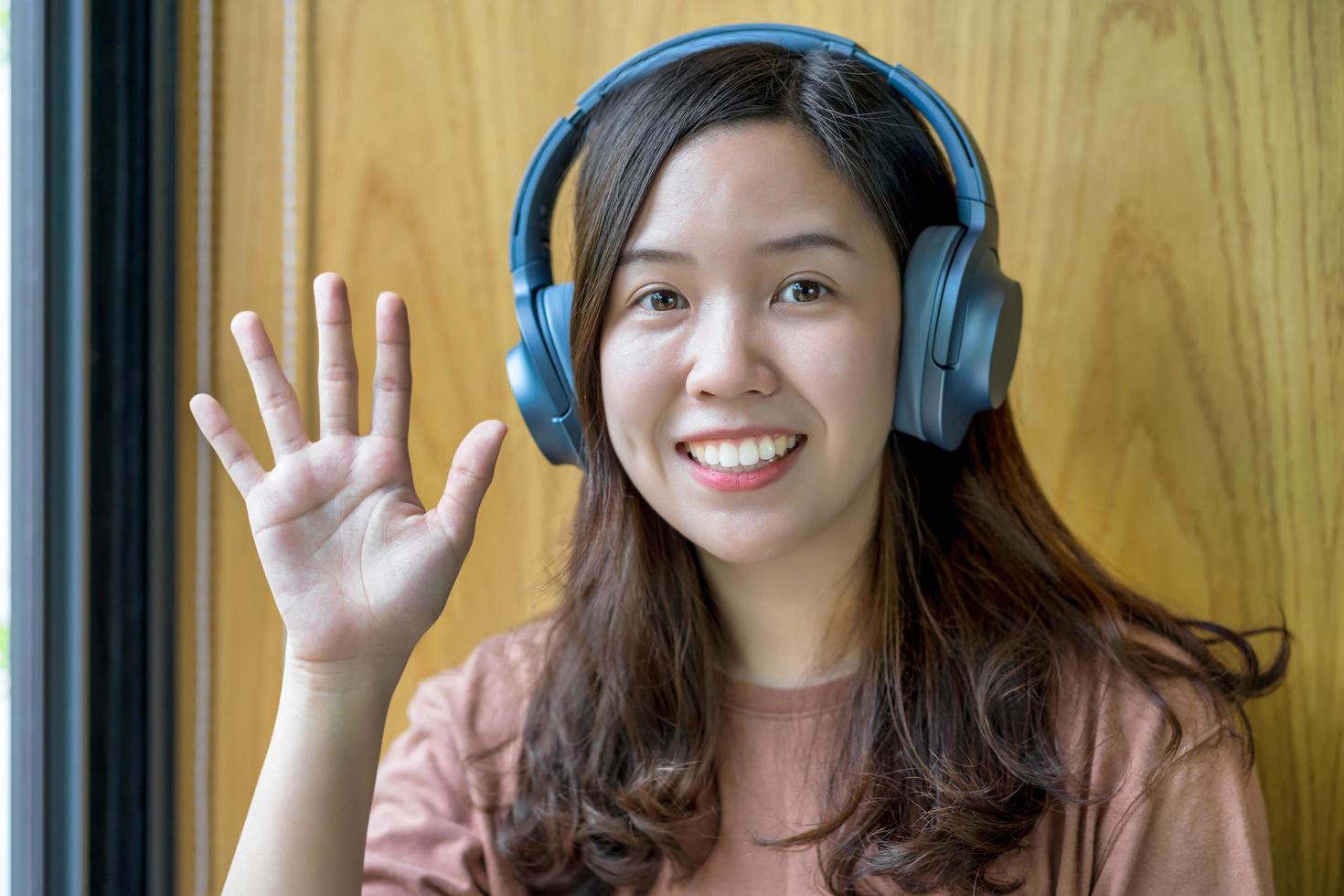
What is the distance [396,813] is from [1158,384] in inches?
38.0

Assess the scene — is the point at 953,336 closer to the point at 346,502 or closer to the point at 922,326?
the point at 922,326

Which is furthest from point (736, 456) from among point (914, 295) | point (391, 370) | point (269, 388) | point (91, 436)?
point (91, 436)

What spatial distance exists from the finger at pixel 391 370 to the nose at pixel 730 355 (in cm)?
26

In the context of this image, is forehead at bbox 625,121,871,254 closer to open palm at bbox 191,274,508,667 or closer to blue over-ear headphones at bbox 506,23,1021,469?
blue over-ear headphones at bbox 506,23,1021,469

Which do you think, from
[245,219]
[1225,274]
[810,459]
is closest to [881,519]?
[810,459]

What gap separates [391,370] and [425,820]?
509mm

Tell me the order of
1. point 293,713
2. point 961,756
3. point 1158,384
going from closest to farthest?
point 293,713
point 961,756
point 1158,384

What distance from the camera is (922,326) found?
1.08 m

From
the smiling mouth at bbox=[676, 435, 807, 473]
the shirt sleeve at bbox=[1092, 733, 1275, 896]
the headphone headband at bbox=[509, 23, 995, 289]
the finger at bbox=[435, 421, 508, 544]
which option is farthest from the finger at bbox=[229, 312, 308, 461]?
the shirt sleeve at bbox=[1092, 733, 1275, 896]

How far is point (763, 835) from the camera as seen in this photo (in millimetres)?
1189

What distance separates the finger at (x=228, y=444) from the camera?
103cm

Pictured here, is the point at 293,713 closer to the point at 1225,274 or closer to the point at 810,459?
the point at 810,459

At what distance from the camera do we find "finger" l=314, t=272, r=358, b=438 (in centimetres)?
105

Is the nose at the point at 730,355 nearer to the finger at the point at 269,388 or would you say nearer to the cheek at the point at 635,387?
the cheek at the point at 635,387
